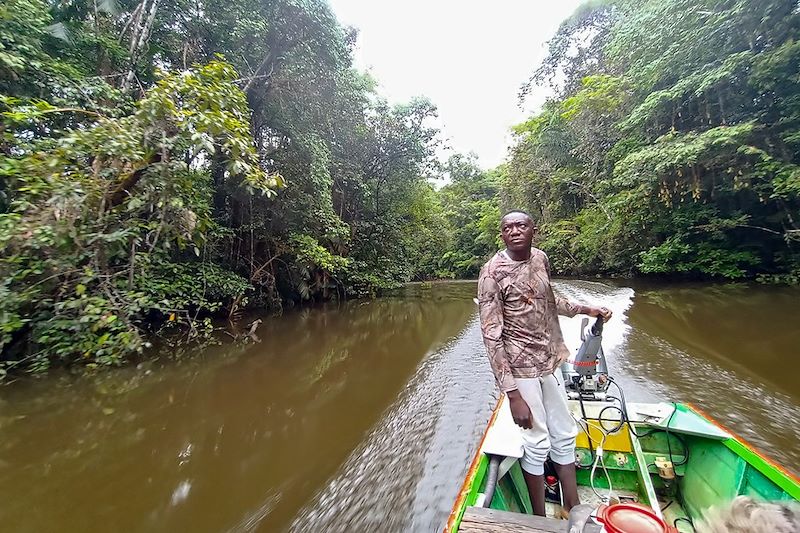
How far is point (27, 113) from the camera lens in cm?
390

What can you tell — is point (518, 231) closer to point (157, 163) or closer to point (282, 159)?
point (157, 163)

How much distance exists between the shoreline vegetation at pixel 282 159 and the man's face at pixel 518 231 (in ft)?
12.3

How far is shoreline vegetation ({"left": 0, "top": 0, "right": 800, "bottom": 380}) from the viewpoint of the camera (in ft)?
14.4

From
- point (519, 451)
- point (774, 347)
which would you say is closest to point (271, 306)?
point (519, 451)

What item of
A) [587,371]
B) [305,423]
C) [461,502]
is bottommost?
[305,423]

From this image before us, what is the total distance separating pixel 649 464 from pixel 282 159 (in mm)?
8970

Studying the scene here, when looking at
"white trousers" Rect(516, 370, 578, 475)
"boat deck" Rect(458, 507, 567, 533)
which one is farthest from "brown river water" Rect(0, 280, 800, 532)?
"boat deck" Rect(458, 507, 567, 533)

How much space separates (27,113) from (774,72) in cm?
1258

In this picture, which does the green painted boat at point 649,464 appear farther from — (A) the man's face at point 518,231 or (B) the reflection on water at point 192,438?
(B) the reflection on water at point 192,438

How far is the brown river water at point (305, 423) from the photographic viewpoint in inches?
102

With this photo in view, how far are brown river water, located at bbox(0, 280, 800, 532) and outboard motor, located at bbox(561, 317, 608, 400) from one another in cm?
110

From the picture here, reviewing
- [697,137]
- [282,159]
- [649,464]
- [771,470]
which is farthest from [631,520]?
[697,137]

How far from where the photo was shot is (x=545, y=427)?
5.90 feet

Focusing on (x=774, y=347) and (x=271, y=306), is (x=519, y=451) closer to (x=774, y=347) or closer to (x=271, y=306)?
(x=774, y=347)
